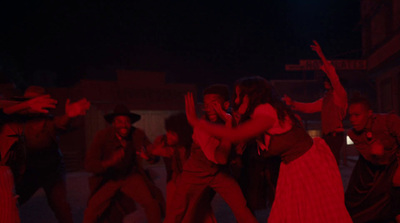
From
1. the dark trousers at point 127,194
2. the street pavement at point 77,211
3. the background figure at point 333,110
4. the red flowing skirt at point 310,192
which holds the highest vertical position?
the background figure at point 333,110

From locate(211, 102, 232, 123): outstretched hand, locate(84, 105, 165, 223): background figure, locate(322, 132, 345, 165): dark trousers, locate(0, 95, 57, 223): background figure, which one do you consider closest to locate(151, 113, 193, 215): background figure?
locate(84, 105, 165, 223): background figure

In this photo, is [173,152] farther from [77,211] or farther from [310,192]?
[77,211]

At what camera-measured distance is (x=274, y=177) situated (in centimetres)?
371

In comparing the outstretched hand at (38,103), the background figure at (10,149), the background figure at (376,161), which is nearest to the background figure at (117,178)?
the background figure at (10,149)

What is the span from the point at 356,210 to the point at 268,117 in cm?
220

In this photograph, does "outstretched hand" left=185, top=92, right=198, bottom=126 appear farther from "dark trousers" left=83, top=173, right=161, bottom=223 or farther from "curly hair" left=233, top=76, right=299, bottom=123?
"dark trousers" left=83, top=173, right=161, bottom=223

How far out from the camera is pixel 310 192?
7.54 ft

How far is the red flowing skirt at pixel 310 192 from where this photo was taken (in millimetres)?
2258

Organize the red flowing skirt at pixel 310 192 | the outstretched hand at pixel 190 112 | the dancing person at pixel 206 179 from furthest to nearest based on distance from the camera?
the dancing person at pixel 206 179 → the outstretched hand at pixel 190 112 → the red flowing skirt at pixel 310 192

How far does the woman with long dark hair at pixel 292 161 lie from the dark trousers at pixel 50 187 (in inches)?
96.6

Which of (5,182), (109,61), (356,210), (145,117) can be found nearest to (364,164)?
(356,210)

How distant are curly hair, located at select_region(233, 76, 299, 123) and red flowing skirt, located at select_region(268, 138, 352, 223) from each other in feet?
1.13

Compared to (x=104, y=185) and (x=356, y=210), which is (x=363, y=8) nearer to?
(x=356, y=210)

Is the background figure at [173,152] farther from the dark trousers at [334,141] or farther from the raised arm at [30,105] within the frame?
the dark trousers at [334,141]
